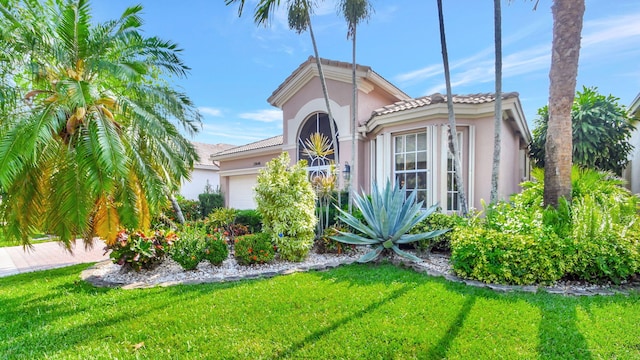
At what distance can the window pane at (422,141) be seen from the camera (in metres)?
10.4

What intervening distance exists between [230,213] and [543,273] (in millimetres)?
9066

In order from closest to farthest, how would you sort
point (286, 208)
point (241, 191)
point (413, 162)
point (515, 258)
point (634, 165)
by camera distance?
point (515, 258) → point (286, 208) → point (413, 162) → point (634, 165) → point (241, 191)

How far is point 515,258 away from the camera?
5.53 meters

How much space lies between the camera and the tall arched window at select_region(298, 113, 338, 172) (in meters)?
13.2

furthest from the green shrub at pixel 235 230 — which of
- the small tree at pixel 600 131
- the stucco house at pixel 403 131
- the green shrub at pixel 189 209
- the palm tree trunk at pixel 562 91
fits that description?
the small tree at pixel 600 131

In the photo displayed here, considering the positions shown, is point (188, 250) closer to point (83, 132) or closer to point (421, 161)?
point (83, 132)

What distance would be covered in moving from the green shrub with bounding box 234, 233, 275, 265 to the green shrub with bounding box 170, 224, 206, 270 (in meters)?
0.85

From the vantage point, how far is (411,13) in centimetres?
1039

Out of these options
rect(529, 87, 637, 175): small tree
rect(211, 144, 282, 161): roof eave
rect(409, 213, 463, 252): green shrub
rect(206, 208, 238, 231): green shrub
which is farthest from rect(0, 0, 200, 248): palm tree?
rect(529, 87, 637, 175): small tree

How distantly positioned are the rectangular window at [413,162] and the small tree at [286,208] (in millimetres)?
4000

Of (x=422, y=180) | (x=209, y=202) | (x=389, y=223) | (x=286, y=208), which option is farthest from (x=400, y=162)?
(x=209, y=202)

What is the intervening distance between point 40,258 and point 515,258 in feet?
45.5

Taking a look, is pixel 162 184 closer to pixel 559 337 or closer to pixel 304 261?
pixel 304 261

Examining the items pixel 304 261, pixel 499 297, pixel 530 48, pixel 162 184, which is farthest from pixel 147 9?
pixel 530 48
